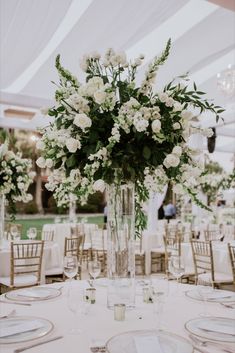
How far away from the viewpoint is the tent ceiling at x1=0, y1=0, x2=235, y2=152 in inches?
224

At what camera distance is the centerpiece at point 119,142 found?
2.04 meters

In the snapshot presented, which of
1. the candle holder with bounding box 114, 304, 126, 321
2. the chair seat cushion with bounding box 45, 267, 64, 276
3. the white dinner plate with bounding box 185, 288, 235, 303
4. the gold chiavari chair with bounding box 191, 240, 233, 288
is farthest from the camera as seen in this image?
the chair seat cushion with bounding box 45, 267, 64, 276

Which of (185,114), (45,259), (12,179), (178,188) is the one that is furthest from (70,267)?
(45,259)

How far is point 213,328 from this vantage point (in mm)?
1803

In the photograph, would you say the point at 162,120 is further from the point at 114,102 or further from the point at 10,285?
the point at 10,285

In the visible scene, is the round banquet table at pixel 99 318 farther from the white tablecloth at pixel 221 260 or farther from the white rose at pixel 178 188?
the white tablecloth at pixel 221 260

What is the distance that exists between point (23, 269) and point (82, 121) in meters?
3.82

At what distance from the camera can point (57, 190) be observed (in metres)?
2.37

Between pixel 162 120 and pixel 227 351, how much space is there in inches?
45.0

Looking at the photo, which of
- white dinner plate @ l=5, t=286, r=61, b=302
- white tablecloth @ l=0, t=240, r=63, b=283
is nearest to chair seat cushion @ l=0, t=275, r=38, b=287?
white tablecloth @ l=0, t=240, r=63, b=283

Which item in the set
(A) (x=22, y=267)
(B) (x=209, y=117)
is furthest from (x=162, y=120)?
(B) (x=209, y=117)

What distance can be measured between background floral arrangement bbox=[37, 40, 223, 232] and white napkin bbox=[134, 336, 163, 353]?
76 cm

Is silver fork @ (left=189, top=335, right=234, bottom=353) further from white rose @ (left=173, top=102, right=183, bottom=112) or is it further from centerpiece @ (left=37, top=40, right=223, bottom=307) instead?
white rose @ (left=173, top=102, right=183, bottom=112)

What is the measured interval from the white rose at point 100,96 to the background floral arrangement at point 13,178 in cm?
321
